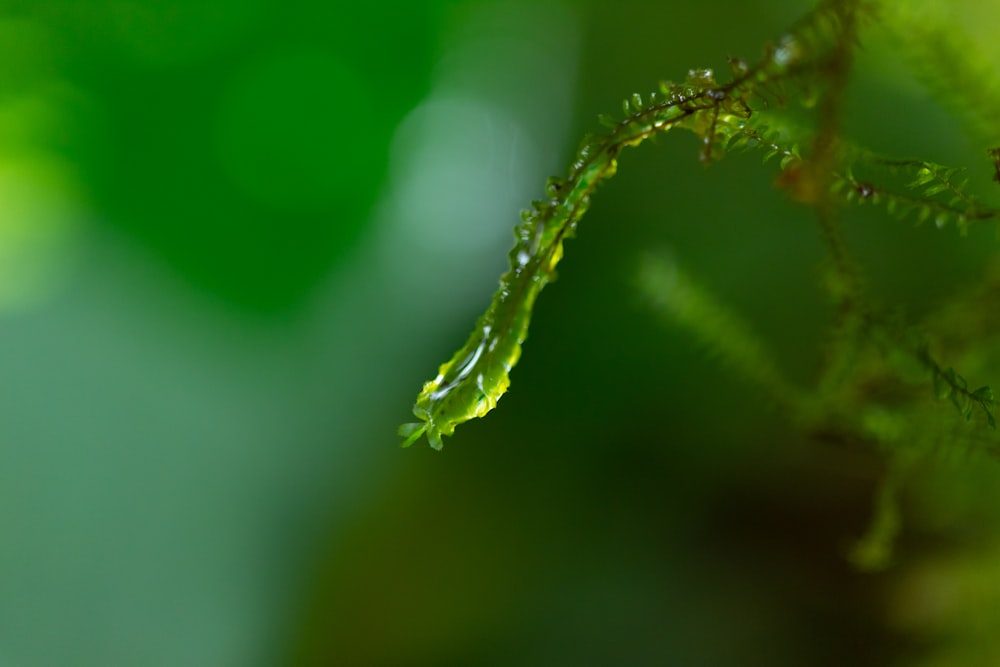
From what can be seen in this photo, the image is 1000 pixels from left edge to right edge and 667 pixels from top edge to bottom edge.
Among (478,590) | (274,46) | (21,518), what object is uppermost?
(274,46)

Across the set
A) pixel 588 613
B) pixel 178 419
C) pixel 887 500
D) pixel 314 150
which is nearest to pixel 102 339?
pixel 178 419

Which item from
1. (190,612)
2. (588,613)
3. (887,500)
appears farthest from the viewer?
(190,612)

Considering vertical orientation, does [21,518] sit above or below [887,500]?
below

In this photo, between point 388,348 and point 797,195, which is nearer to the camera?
point 797,195

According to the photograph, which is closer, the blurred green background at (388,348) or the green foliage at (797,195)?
the green foliage at (797,195)

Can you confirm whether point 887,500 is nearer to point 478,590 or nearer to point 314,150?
point 478,590

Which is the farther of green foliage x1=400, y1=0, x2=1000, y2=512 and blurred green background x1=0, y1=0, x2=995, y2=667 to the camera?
blurred green background x1=0, y1=0, x2=995, y2=667

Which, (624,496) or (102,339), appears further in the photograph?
(102,339)

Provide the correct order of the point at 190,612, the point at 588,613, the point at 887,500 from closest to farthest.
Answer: the point at 887,500, the point at 588,613, the point at 190,612
